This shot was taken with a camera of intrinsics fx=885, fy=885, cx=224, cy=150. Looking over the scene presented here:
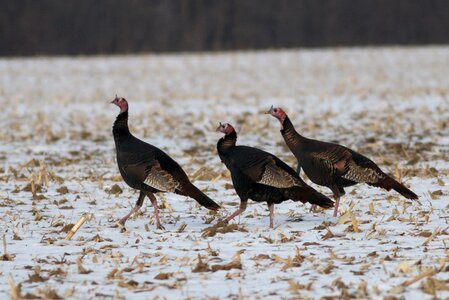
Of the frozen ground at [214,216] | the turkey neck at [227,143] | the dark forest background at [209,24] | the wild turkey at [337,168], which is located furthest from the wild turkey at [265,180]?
the dark forest background at [209,24]

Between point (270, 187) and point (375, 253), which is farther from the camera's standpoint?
point (270, 187)

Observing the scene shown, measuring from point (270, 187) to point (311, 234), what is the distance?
67cm

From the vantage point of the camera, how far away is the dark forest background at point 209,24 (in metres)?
52.6

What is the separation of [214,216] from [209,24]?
156 feet

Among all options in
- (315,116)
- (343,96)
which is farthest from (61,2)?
(315,116)

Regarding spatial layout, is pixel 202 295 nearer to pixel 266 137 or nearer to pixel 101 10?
pixel 266 137

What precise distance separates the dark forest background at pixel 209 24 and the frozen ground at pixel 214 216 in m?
25.7

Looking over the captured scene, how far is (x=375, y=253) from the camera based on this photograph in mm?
7262

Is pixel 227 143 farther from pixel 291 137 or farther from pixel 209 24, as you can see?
pixel 209 24

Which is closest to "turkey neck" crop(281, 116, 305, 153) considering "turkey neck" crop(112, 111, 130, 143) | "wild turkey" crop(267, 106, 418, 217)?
"wild turkey" crop(267, 106, 418, 217)

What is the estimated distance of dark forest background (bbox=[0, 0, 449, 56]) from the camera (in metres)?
52.6

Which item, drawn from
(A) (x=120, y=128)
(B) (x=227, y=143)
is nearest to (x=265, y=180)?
(B) (x=227, y=143)

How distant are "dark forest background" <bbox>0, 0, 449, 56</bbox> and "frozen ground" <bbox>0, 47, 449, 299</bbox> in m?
25.7

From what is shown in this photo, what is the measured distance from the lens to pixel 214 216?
31.1 ft
